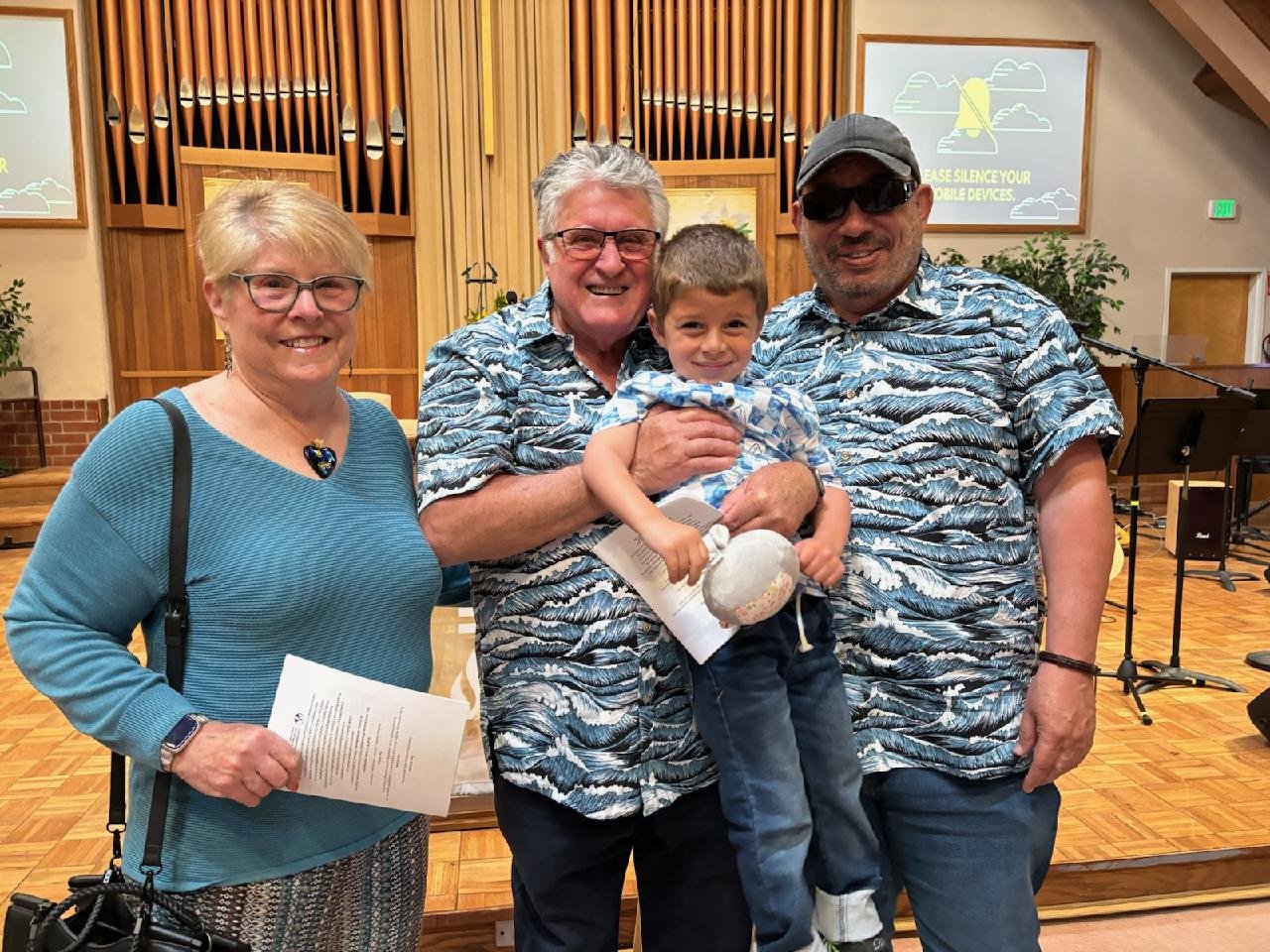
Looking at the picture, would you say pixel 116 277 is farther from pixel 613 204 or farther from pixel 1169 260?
pixel 1169 260

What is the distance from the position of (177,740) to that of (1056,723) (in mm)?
1235

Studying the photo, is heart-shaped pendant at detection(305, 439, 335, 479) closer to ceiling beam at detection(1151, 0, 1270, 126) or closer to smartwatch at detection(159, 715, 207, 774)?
smartwatch at detection(159, 715, 207, 774)

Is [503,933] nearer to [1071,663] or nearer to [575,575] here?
[575,575]

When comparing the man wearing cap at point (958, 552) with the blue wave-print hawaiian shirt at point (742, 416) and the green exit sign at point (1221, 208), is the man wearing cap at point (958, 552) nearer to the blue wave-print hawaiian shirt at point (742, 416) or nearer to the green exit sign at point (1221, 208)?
the blue wave-print hawaiian shirt at point (742, 416)

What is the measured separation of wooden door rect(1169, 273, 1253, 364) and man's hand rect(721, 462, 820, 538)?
9078 mm

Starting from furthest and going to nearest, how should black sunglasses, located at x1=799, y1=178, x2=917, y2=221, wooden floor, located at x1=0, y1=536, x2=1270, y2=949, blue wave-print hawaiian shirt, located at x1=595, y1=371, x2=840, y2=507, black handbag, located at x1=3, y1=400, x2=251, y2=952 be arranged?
1. wooden floor, located at x1=0, y1=536, x2=1270, y2=949
2. black sunglasses, located at x1=799, y1=178, x2=917, y2=221
3. blue wave-print hawaiian shirt, located at x1=595, y1=371, x2=840, y2=507
4. black handbag, located at x1=3, y1=400, x2=251, y2=952

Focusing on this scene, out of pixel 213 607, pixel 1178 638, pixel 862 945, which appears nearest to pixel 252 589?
pixel 213 607

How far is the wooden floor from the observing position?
262 cm

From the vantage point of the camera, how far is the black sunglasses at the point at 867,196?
148 centimetres

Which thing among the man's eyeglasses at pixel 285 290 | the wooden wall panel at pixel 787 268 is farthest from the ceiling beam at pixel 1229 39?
the man's eyeglasses at pixel 285 290

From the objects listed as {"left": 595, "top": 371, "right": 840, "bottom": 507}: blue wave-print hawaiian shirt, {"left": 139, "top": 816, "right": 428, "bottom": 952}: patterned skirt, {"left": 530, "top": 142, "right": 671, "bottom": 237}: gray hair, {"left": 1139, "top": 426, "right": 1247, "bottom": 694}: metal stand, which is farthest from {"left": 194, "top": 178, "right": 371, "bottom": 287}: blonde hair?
{"left": 1139, "top": 426, "right": 1247, "bottom": 694}: metal stand

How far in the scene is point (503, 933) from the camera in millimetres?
2424

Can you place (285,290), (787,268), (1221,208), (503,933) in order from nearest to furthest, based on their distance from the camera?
(285,290)
(503,933)
(787,268)
(1221,208)

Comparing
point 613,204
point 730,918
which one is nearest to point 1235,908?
point 730,918
